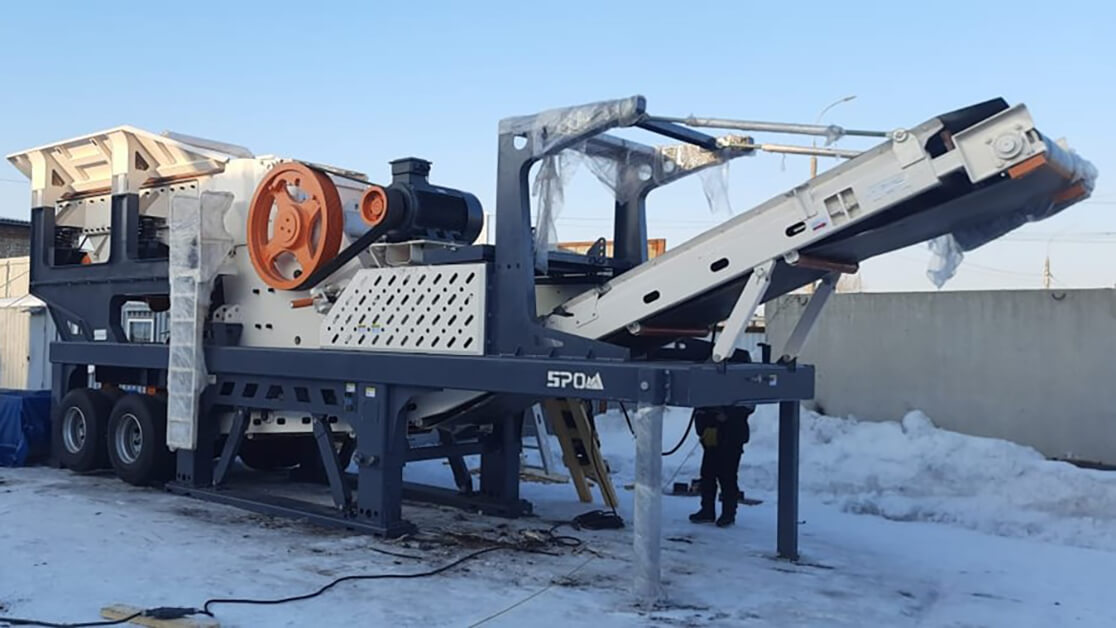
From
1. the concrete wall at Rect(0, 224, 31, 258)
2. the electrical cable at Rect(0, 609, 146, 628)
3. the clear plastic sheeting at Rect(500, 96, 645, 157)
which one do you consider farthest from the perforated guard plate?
the concrete wall at Rect(0, 224, 31, 258)

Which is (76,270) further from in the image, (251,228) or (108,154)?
(251,228)

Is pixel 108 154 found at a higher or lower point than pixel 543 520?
higher

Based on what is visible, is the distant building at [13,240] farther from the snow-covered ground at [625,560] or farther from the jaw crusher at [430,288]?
the snow-covered ground at [625,560]

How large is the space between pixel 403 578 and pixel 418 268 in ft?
7.69

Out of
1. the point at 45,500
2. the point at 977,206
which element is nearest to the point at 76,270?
the point at 45,500

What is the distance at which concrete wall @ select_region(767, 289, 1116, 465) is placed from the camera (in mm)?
12602

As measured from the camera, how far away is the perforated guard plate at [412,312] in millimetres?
7320

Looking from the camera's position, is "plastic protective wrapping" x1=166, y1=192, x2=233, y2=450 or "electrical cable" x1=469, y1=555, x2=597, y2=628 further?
"plastic protective wrapping" x1=166, y1=192, x2=233, y2=450

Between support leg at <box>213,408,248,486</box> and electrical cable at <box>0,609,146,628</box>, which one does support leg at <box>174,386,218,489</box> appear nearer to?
support leg at <box>213,408,248,486</box>

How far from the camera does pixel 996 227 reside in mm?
6273

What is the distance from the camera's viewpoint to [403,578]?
256 inches

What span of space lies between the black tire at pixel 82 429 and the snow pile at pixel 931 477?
213 inches

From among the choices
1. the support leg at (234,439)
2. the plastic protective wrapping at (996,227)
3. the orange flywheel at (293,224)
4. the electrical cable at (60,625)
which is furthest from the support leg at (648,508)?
the support leg at (234,439)

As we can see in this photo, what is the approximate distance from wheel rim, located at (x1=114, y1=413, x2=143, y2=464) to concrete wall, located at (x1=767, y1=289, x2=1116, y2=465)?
9004mm
